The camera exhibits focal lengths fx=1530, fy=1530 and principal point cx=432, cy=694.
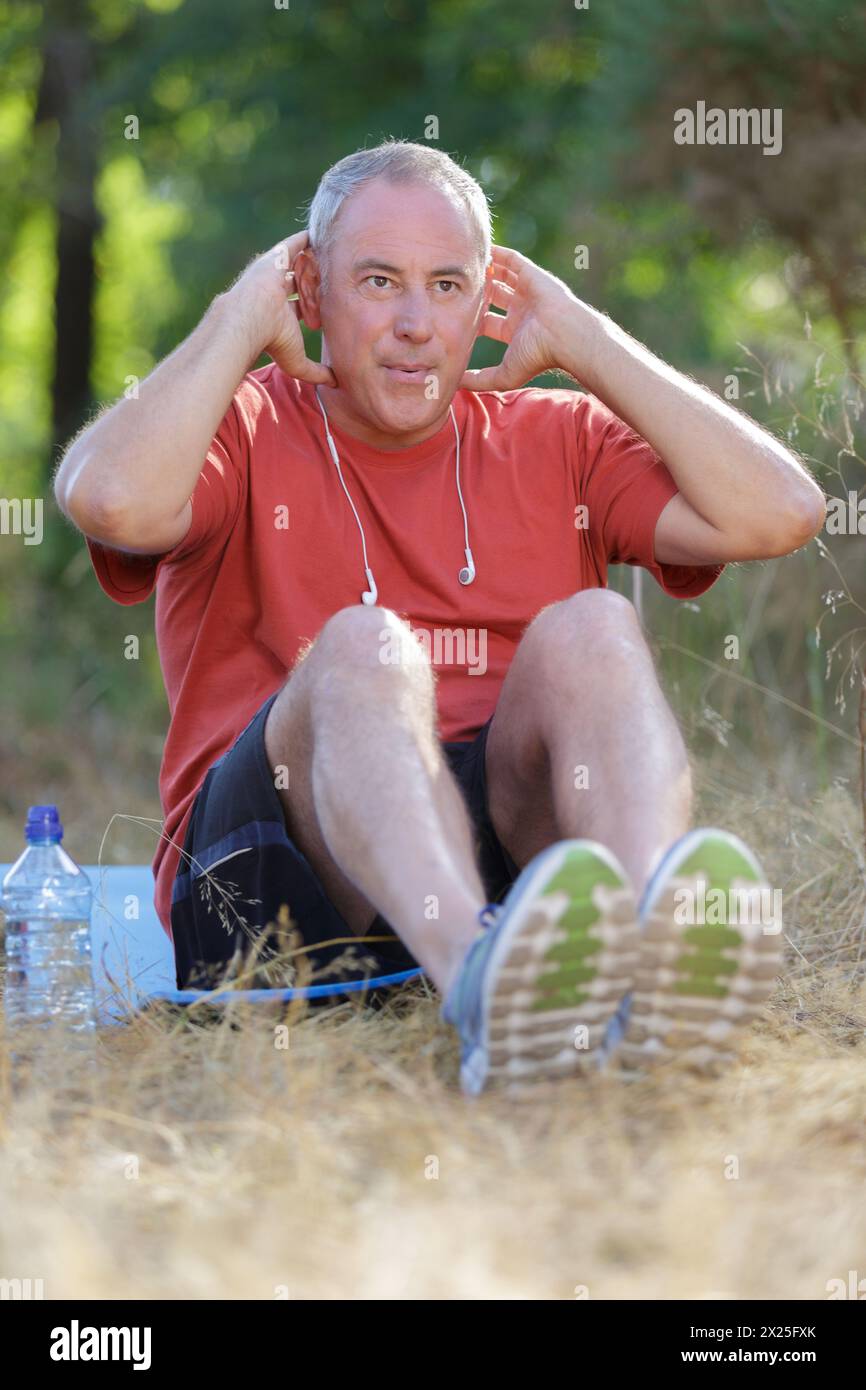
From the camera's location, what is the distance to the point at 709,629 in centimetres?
471

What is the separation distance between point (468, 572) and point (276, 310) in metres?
0.57

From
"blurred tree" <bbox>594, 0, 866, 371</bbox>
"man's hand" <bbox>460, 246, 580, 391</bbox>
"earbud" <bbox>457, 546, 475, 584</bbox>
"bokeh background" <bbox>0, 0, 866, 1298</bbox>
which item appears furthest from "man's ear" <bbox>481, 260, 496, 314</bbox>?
"blurred tree" <bbox>594, 0, 866, 371</bbox>

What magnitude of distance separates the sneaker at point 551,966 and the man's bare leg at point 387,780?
3.8 inches

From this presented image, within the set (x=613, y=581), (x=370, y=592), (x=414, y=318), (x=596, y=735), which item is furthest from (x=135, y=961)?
(x=613, y=581)

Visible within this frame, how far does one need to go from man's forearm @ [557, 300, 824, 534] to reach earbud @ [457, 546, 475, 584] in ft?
1.20

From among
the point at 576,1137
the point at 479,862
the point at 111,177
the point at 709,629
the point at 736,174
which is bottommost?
the point at 576,1137

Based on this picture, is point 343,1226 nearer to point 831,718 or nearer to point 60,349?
point 831,718

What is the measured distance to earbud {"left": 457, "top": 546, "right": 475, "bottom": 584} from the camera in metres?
2.74

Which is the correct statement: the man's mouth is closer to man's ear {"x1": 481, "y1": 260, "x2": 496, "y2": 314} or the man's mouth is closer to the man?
the man

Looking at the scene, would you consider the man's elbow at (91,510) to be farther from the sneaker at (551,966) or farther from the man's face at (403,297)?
the sneaker at (551,966)
